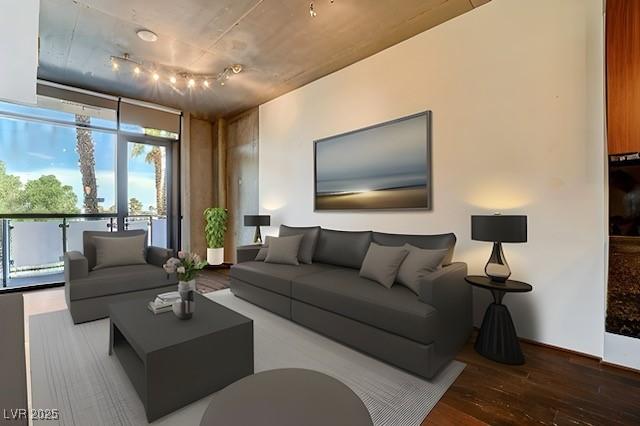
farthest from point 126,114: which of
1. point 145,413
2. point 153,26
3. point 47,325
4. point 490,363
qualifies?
point 490,363

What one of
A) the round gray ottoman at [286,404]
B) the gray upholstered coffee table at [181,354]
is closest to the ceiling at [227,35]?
the gray upholstered coffee table at [181,354]

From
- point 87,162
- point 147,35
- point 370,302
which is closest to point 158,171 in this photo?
point 87,162

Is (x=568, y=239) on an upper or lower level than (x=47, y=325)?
upper

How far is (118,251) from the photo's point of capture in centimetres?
336

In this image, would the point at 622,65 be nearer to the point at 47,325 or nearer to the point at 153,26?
the point at 153,26

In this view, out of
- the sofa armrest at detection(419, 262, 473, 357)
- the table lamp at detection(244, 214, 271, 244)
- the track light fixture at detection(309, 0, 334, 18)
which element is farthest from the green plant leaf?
the sofa armrest at detection(419, 262, 473, 357)

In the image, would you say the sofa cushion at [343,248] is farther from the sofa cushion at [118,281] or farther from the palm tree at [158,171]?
the palm tree at [158,171]

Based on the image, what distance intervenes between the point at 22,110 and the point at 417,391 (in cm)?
591

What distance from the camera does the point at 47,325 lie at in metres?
2.70

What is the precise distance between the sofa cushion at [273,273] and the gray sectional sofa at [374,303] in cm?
1

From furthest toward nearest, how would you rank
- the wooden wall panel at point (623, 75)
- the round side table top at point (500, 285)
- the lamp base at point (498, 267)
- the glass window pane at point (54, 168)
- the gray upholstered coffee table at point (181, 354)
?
the glass window pane at point (54, 168)
the lamp base at point (498, 267)
the round side table top at point (500, 285)
the wooden wall panel at point (623, 75)
the gray upholstered coffee table at point (181, 354)

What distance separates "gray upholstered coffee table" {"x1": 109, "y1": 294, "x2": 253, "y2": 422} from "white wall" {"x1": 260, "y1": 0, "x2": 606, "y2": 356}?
214cm

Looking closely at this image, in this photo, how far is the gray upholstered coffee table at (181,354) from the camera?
4.92ft

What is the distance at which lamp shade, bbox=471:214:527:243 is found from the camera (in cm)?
204
